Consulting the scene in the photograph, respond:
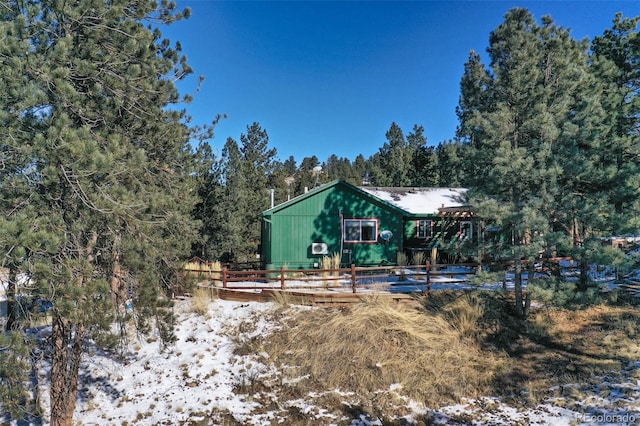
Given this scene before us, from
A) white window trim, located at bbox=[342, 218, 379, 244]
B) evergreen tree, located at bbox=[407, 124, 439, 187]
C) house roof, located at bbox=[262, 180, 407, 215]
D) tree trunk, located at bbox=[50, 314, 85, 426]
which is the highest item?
evergreen tree, located at bbox=[407, 124, 439, 187]

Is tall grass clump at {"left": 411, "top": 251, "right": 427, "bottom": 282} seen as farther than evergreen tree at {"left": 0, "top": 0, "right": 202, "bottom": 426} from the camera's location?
Yes

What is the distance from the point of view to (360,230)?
55.1ft

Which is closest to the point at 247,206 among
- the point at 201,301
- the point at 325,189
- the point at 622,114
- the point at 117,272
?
the point at 325,189

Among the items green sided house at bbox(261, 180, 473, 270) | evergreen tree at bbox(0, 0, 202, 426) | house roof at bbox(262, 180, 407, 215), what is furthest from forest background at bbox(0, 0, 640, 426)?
green sided house at bbox(261, 180, 473, 270)

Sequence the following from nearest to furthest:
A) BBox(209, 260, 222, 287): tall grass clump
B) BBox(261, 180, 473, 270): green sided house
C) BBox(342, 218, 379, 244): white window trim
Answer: BBox(209, 260, 222, 287): tall grass clump, BBox(261, 180, 473, 270): green sided house, BBox(342, 218, 379, 244): white window trim

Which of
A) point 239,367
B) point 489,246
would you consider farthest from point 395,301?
point 239,367

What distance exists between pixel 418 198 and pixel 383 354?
12.6 meters

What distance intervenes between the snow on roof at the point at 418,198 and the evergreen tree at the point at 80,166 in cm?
1354

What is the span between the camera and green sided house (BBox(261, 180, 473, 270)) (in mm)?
16125

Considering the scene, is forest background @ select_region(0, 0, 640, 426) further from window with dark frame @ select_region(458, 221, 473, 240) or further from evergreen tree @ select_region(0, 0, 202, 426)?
window with dark frame @ select_region(458, 221, 473, 240)

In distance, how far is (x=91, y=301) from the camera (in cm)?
531

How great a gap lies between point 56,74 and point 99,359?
308 inches

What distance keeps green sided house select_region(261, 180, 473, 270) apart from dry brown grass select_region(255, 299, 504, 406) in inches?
220

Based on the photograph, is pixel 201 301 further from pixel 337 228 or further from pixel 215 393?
pixel 337 228
